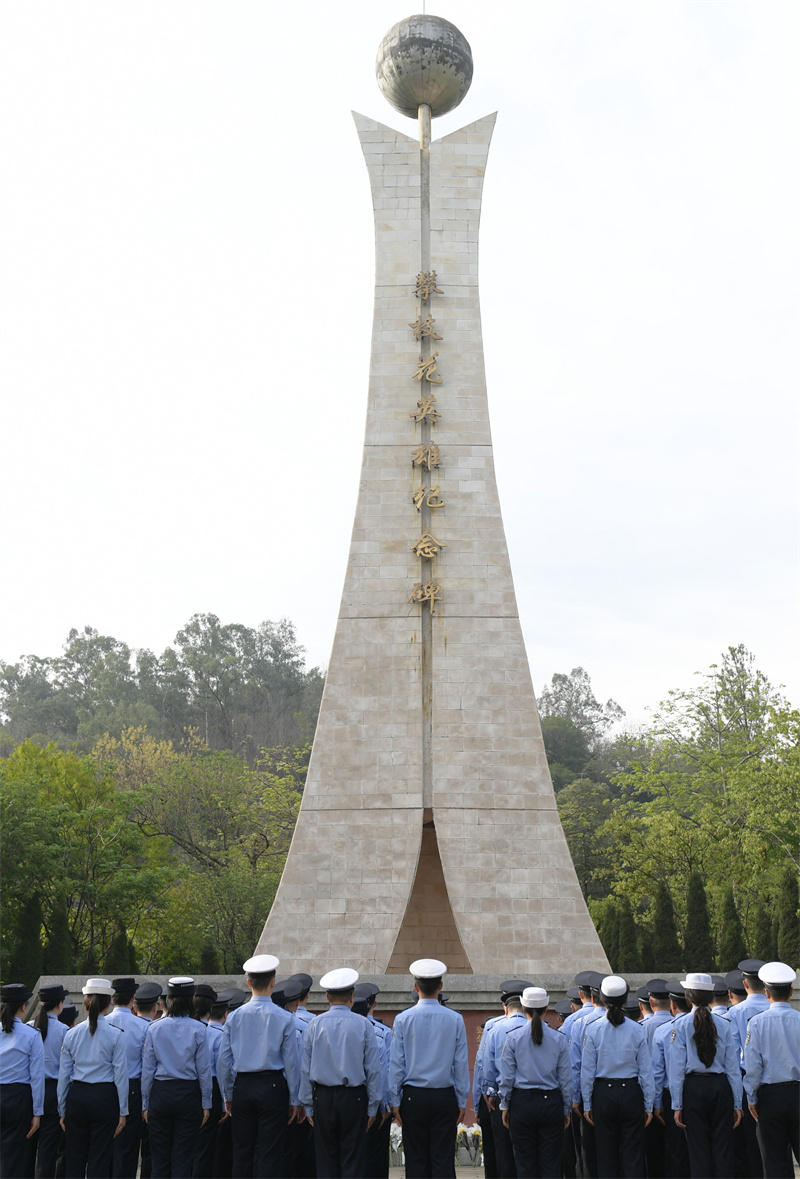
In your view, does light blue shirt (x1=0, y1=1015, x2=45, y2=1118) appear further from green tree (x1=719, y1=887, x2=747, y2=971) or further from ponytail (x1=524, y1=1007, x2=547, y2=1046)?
green tree (x1=719, y1=887, x2=747, y2=971)

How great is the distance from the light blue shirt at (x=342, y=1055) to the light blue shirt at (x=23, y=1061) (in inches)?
61.7

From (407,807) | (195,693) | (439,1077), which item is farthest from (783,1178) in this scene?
(195,693)

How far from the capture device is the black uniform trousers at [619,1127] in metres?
6.01

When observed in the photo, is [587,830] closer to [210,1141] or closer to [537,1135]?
[210,1141]

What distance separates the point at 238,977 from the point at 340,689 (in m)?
3.82

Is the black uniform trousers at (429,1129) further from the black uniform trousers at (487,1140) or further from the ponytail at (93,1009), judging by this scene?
the ponytail at (93,1009)

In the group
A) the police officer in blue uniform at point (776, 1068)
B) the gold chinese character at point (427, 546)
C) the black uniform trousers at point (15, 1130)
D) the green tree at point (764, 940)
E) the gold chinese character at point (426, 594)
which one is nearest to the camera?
the police officer in blue uniform at point (776, 1068)

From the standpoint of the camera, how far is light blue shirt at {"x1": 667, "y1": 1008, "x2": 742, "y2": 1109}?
19.6ft

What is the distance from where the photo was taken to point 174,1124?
6.10 m

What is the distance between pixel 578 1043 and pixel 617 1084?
0.34 meters

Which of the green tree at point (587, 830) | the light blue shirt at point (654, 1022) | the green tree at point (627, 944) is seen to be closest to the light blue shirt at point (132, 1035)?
the light blue shirt at point (654, 1022)

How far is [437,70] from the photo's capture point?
50.0ft

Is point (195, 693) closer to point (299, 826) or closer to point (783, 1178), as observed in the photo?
point (299, 826)

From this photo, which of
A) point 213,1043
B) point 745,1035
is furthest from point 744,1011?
point 213,1043
